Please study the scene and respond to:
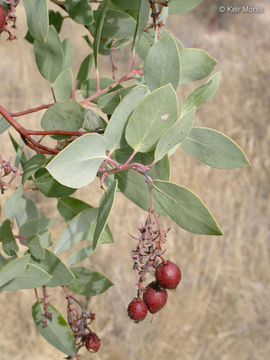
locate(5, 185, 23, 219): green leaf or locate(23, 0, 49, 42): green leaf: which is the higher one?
locate(23, 0, 49, 42): green leaf

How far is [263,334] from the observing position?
2865 mm

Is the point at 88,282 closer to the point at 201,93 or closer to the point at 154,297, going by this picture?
the point at 154,297

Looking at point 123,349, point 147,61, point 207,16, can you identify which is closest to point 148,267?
point 147,61

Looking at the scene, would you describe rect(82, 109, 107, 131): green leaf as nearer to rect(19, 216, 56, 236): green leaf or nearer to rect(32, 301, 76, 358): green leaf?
rect(19, 216, 56, 236): green leaf

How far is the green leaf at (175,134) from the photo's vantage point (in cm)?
49

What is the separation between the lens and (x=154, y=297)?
59 cm

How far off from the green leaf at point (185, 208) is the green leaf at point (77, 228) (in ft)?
0.56

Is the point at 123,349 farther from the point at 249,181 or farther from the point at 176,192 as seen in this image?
the point at 176,192

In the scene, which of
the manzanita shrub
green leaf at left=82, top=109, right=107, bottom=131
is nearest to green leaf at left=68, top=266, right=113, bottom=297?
the manzanita shrub

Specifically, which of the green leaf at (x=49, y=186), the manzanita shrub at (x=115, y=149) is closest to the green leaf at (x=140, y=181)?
the manzanita shrub at (x=115, y=149)

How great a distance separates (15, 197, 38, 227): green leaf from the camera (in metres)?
0.83

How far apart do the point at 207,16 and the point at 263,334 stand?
4.45m

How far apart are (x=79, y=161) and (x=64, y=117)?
5.3 inches

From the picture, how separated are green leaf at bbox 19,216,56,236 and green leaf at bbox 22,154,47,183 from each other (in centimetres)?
8
